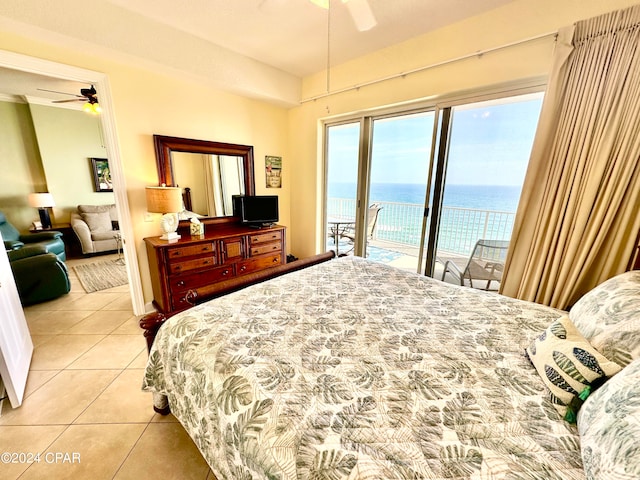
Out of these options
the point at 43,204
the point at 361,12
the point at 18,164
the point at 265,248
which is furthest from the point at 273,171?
the point at 18,164

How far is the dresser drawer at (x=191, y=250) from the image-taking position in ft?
8.05

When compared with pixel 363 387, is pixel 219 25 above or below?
above

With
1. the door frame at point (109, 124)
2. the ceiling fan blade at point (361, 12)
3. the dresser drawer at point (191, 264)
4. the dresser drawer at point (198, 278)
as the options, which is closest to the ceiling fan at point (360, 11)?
the ceiling fan blade at point (361, 12)

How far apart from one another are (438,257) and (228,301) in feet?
7.32

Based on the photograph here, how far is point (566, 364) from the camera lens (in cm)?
93

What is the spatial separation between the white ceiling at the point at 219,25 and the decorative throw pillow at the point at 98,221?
3.49 meters

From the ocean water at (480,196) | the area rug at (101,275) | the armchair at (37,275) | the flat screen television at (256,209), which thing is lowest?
the area rug at (101,275)

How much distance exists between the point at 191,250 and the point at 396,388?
2.32 metres

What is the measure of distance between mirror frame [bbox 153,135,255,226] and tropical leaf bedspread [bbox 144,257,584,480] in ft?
6.21

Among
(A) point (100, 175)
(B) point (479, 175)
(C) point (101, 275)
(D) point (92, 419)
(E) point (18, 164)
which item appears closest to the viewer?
(D) point (92, 419)

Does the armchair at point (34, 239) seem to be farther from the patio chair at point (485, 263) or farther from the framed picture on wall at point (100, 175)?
the patio chair at point (485, 263)

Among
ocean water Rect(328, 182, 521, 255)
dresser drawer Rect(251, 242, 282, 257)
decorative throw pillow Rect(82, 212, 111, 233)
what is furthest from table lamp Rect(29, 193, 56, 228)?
ocean water Rect(328, 182, 521, 255)

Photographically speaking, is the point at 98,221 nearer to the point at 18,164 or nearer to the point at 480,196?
the point at 18,164

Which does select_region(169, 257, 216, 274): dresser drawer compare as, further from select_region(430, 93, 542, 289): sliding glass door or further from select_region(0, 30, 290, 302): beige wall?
select_region(430, 93, 542, 289): sliding glass door
